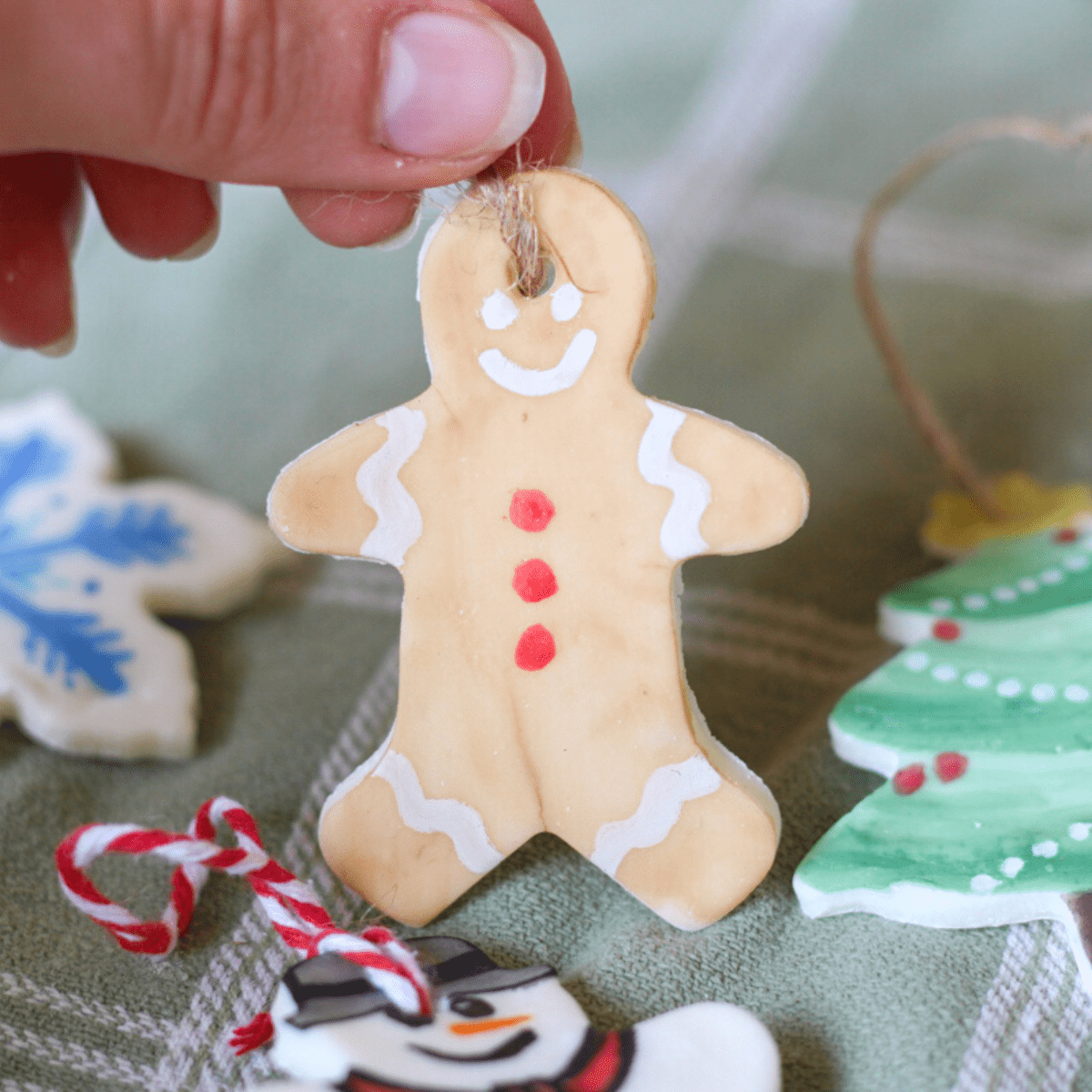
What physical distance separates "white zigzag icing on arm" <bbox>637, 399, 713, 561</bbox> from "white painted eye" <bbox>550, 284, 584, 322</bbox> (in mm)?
46

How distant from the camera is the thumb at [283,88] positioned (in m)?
0.42

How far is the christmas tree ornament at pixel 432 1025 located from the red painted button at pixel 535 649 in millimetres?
111

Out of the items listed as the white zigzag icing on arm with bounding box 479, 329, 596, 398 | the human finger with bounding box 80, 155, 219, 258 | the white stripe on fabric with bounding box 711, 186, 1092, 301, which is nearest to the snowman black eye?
the white zigzag icing on arm with bounding box 479, 329, 596, 398

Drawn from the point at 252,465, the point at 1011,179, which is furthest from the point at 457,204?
the point at 1011,179

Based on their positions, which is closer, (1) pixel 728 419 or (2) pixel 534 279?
(2) pixel 534 279

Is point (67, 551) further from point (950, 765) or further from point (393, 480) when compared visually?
point (950, 765)

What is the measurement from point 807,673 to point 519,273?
29 cm

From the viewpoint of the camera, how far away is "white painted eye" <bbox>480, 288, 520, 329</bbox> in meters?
0.46

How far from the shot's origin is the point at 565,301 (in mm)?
452

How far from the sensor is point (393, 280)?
872 millimetres

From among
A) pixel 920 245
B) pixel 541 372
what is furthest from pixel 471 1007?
pixel 920 245

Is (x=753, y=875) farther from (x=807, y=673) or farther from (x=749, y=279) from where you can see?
(x=749, y=279)

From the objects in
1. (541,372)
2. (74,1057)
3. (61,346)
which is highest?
(541,372)

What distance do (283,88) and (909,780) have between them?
38cm
